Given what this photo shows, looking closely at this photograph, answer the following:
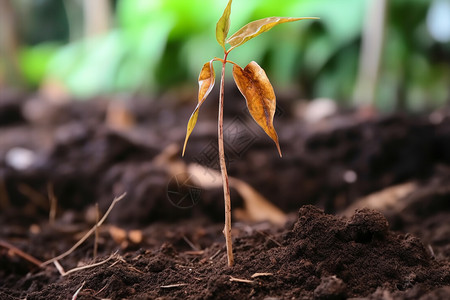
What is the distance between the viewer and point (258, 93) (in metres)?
0.87

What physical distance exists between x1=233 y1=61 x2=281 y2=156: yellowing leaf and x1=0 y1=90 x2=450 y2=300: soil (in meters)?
0.25

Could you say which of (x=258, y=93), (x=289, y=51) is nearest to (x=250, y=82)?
(x=258, y=93)

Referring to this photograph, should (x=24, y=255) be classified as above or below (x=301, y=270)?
below

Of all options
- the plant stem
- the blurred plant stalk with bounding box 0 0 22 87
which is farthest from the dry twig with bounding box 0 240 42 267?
the blurred plant stalk with bounding box 0 0 22 87

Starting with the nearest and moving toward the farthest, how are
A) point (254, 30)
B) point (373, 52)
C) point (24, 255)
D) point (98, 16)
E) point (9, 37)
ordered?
point (254, 30)
point (24, 255)
point (373, 52)
point (9, 37)
point (98, 16)

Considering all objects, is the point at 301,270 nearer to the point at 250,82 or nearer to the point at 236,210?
the point at 250,82

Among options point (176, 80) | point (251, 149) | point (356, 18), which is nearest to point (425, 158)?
point (251, 149)

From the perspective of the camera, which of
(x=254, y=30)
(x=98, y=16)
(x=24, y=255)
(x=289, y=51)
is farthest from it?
(x=98, y=16)

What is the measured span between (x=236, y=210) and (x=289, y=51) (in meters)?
2.66

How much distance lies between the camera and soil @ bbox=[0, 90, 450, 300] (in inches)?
36.0

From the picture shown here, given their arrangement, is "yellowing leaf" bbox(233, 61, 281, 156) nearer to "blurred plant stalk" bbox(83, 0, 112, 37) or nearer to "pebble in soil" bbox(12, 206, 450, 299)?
"pebble in soil" bbox(12, 206, 450, 299)

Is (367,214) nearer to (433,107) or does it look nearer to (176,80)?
(433,107)

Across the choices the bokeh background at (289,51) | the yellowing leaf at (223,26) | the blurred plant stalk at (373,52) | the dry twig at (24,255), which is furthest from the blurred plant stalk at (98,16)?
the yellowing leaf at (223,26)

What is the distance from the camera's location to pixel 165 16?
4.91 meters
